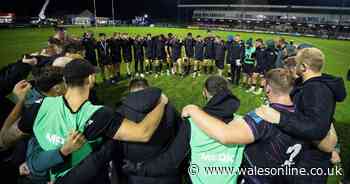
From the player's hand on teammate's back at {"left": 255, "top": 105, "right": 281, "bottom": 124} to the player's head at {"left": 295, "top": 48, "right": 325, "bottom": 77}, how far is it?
0.97m

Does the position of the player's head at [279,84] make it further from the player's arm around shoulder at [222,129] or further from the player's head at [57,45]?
the player's head at [57,45]

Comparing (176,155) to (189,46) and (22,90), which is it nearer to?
(22,90)

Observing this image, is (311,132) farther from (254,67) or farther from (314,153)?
(254,67)

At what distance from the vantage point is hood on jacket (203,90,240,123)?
2.74 metres

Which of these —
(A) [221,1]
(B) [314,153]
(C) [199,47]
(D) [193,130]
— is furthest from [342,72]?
(A) [221,1]

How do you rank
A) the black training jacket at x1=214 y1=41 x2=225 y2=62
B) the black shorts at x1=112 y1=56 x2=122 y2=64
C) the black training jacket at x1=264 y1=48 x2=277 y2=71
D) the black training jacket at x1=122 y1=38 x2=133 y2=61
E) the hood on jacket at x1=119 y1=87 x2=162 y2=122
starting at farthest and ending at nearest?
the black training jacket at x1=122 y1=38 x2=133 y2=61 < the black training jacket at x1=214 y1=41 x2=225 y2=62 < the black shorts at x1=112 y1=56 x2=122 y2=64 < the black training jacket at x1=264 y1=48 x2=277 y2=71 < the hood on jacket at x1=119 y1=87 x2=162 y2=122

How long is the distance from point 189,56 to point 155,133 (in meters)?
13.1

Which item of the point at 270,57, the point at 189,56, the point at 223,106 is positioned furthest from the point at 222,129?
the point at 189,56

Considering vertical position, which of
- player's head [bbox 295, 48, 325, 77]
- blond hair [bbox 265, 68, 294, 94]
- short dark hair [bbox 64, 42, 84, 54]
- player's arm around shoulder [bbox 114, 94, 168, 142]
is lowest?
player's arm around shoulder [bbox 114, 94, 168, 142]

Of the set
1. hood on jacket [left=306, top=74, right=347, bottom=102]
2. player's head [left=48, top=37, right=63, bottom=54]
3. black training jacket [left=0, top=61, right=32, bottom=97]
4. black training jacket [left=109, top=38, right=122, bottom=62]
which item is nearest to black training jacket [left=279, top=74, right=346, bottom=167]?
hood on jacket [left=306, top=74, right=347, bottom=102]

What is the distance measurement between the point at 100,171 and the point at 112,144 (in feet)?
1.20

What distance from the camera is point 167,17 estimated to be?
8631cm

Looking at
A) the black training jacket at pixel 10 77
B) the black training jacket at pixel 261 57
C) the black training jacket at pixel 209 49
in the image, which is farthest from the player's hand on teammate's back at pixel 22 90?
the black training jacket at pixel 209 49

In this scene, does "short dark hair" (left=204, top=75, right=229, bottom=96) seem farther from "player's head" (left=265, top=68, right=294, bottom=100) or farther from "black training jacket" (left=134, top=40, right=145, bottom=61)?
"black training jacket" (left=134, top=40, right=145, bottom=61)
